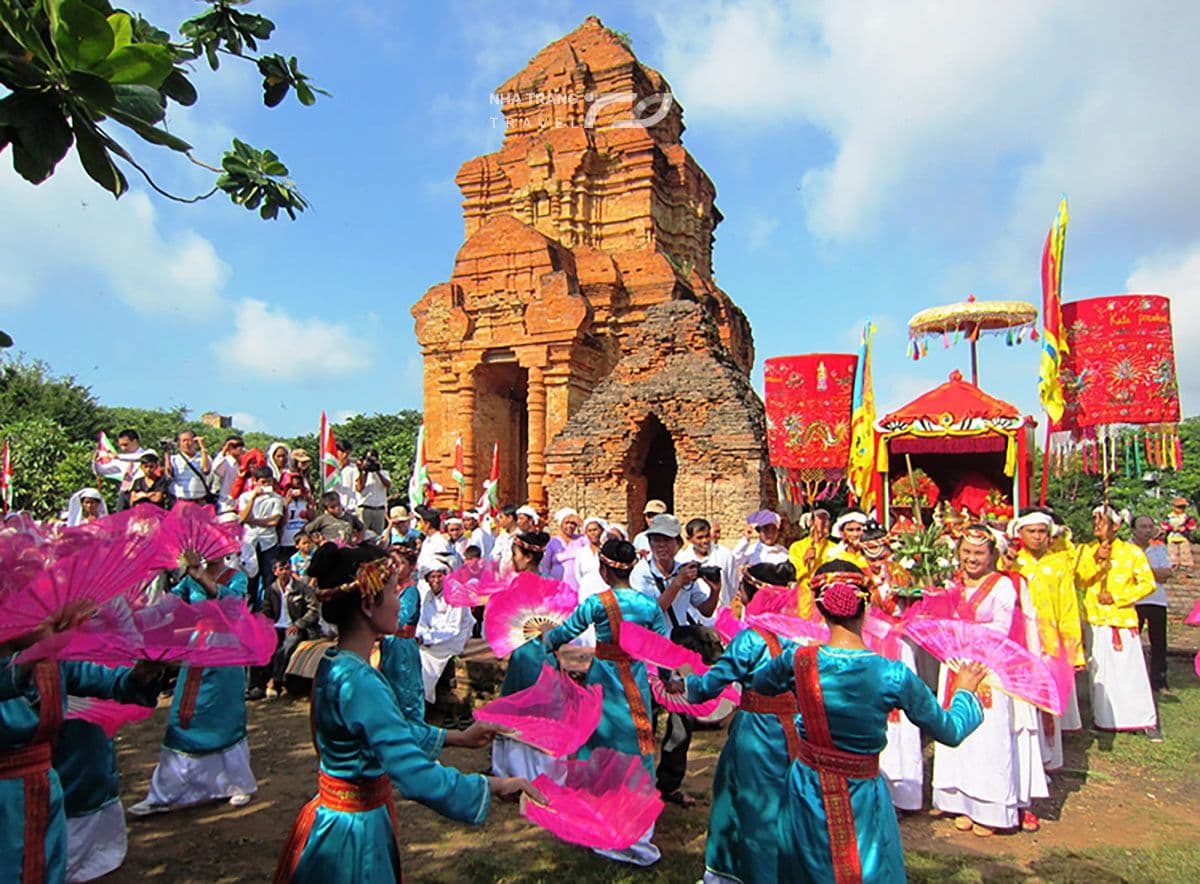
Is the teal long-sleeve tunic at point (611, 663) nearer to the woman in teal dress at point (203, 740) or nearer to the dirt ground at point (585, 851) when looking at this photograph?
the dirt ground at point (585, 851)

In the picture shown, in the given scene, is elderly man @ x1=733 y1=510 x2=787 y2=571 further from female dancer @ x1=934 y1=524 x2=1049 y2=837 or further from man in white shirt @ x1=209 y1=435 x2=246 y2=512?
man in white shirt @ x1=209 y1=435 x2=246 y2=512

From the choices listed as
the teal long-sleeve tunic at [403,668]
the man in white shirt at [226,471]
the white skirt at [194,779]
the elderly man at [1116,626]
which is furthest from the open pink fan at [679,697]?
the man in white shirt at [226,471]

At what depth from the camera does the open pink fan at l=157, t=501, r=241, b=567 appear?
3358mm

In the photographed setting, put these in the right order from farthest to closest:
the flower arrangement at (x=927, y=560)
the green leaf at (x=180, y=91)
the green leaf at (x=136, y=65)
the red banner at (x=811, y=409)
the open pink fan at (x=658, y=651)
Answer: the red banner at (x=811, y=409) → the flower arrangement at (x=927, y=560) → the open pink fan at (x=658, y=651) → the green leaf at (x=180, y=91) → the green leaf at (x=136, y=65)

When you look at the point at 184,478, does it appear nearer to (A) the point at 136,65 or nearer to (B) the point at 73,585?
(B) the point at 73,585

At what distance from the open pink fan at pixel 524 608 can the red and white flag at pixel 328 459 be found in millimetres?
7496

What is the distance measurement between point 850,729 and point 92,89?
2863 millimetres

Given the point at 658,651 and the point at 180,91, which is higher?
the point at 180,91

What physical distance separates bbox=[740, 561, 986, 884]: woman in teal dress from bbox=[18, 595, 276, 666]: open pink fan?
2.08m

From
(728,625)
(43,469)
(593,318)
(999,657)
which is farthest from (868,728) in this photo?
(43,469)

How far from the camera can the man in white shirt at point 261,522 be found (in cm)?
793

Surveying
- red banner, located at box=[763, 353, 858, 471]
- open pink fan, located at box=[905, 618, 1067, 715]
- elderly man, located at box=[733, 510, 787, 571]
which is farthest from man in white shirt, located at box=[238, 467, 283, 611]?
red banner, located at box=[763, 353, 858, 471]

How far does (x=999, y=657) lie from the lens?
265 cm

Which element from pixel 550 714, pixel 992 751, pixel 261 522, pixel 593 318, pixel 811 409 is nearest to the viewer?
pixel 550 714
